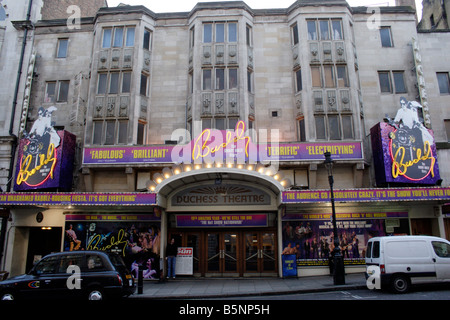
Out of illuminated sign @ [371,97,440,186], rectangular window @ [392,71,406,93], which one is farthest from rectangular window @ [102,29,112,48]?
rectangular window @ [392,71,406,93]

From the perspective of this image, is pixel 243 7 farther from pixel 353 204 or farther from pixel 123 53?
pixel 353 204

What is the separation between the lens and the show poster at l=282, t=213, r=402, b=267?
17516 mm

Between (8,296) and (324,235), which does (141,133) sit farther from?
(324,235)

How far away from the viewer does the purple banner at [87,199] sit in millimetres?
16453

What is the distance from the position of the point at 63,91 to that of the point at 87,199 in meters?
9.01

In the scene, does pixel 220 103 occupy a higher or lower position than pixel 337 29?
lower

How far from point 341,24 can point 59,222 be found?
69.7ft

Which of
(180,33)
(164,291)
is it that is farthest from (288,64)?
(164,291)

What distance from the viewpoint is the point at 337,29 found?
20641 millimetres

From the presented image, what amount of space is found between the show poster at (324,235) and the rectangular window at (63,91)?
1622 centimetres

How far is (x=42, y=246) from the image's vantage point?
64.0ft

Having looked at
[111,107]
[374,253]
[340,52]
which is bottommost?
[374,253]

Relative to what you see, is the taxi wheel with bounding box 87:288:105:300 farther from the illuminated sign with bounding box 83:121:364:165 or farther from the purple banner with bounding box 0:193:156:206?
the illuminated sign with bounding box 83:121:364:165

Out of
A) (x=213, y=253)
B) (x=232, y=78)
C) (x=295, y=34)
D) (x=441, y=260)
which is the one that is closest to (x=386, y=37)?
(x=295, y=34)
